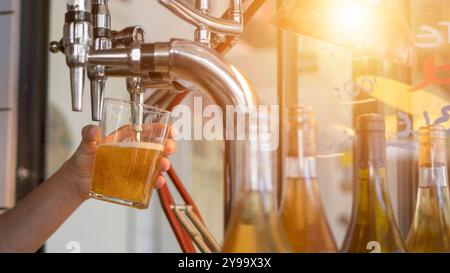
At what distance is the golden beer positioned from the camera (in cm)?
48

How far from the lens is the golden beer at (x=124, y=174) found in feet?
1.58

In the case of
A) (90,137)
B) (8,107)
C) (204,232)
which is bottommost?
(204,232)

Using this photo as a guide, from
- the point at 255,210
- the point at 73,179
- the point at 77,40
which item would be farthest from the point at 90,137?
the point at 255,210

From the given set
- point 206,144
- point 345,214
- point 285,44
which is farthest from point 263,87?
point 206,144

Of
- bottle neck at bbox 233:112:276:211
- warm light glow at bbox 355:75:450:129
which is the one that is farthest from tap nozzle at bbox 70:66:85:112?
warm light glow at bbox 355:75:450:129

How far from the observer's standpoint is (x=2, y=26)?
1312mm

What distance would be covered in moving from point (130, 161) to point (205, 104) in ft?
1.26

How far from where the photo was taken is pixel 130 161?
1.60 feet

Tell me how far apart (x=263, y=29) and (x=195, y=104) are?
266mm

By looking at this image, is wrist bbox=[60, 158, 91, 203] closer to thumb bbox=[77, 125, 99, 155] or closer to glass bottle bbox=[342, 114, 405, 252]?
thumb bbox=[77, 125, 99, 155]

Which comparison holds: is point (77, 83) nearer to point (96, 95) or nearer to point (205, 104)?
point (96, 95)

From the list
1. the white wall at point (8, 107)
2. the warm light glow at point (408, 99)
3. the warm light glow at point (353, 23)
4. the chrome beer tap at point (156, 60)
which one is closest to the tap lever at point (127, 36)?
the chrome beer tap at point (156, 60)

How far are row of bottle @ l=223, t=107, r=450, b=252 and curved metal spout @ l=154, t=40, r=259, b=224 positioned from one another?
36 millimetres

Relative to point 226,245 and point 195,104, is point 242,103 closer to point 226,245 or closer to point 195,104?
point 226,245
